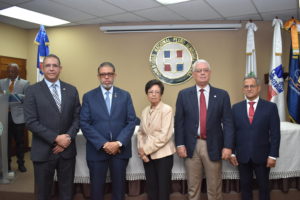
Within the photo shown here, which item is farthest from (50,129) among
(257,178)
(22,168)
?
(22,168)

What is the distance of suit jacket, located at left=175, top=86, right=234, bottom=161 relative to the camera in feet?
7.29

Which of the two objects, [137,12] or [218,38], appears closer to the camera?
[137,12]

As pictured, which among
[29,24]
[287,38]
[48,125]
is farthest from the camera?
[29,24]

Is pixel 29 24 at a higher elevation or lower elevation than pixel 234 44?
higher

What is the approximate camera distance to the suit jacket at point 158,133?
88.4 inches

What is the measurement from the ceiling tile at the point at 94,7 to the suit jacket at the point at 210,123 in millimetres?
2349

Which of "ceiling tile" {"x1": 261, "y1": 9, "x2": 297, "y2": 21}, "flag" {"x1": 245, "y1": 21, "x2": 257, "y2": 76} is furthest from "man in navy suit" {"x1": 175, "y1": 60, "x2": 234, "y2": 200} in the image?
"ceiling tile" {"x1": 261, "y1": 9, "x2": 297, "y2": 21}

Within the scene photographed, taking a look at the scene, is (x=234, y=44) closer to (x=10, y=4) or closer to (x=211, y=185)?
(x=211, y=185)

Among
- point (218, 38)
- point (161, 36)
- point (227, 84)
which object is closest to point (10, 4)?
point (161, 36)

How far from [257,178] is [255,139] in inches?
14.4

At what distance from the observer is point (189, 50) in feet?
16.1

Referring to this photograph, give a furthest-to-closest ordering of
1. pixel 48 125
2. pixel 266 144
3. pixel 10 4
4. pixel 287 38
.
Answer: pixel 287 38 → pixel 10 4 → pixel 266 144 → pixel 48 125

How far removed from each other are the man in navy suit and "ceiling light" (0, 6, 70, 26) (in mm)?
3315

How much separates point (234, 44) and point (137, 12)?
6.21 feet
